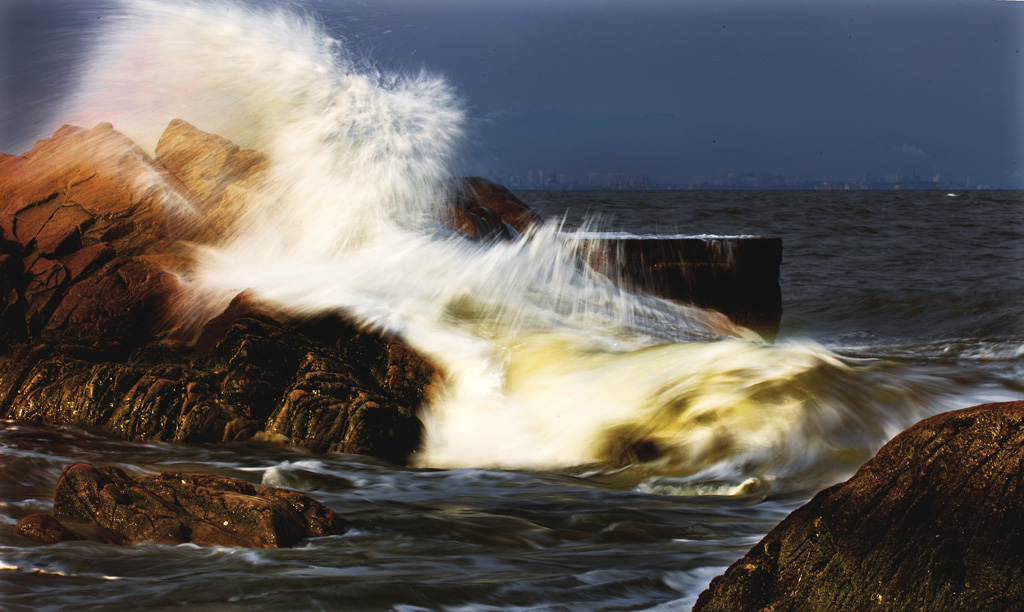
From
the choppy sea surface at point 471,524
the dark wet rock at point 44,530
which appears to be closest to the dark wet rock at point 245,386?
the choppy sea surface at point 471,524

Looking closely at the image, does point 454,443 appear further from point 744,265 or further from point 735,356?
point 744,265

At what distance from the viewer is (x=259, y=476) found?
4727 millimetres

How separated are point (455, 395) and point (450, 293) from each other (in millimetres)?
1235

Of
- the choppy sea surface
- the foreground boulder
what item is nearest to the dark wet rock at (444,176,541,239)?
the choppy sea surface

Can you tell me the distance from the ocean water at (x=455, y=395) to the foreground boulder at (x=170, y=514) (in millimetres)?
Answer: 91

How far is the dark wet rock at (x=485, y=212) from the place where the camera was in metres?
8.09

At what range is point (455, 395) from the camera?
5.95 metres

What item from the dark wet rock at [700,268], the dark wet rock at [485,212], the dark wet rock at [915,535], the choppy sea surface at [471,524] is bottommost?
the choppy sea surface at [471,524]

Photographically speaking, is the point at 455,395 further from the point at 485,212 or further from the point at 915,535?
the point at 915,535

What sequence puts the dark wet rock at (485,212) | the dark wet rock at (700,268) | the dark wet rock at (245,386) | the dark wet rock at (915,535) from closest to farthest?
the dark wet rock at (915,535) → the dark wet rock at (245,386) → the dark wet rock at (485,212) → the dark wet rock at (700,268)

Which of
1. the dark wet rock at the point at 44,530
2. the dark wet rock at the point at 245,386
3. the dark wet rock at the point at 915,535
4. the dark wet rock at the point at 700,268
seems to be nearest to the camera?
the dark wet rock at the point at 915,535

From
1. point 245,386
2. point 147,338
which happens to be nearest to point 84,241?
point 147,338

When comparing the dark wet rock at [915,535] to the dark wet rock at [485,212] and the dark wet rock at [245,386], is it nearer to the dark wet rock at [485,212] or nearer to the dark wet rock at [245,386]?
the dark wet rock at [245,386]

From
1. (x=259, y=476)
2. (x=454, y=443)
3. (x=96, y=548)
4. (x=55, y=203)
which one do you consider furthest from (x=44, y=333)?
(x=96, y=548)
